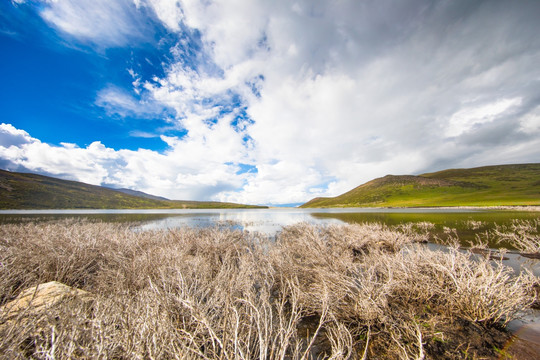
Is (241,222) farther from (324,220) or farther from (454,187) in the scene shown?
(454,187)

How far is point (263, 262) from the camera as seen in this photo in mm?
8352

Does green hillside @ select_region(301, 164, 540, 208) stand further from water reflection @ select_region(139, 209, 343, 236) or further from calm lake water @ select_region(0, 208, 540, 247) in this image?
water reflection @ select_region(139, 209, 343, 236)

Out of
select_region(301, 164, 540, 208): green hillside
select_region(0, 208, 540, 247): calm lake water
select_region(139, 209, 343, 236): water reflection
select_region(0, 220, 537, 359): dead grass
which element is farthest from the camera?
select_region(301, 164, 540, 208): green hillside

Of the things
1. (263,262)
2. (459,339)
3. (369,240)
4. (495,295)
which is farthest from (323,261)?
(369,240)

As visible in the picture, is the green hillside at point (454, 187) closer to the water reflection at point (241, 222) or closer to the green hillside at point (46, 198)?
the water reflection at point (241, 222)

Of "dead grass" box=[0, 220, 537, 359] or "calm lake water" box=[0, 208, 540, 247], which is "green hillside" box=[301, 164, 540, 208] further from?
"dead grass" box=[0, 220, 537, 359]

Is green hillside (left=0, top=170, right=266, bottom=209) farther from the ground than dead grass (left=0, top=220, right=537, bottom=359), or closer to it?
farther from the ground

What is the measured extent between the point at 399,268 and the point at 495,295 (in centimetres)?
213

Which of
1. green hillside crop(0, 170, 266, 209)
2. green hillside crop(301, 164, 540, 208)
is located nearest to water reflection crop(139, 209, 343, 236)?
green hillside crop(301, 164, 540, 208)

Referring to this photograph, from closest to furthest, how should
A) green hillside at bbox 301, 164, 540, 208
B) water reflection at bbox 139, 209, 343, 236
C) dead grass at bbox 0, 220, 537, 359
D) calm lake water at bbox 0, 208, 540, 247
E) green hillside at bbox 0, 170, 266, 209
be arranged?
dead grass at bbox 0, 220, 537, 359 → calm lake water at bbox 0, 208, 540, 247 → water reflection at bbox 139, 209, 343, 236 → green hillside at bbox 301, 164, 540, 208 → green hillside at bbox 0, 170, 266, 209

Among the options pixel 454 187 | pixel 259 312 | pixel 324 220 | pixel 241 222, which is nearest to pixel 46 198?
pixel 241 222

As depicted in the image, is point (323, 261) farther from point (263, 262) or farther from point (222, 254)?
point (222, 254)

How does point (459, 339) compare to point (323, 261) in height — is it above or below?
below

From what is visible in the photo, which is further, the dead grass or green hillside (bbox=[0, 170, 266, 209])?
green hillside (bbox=[0, 170, 266, 209])
